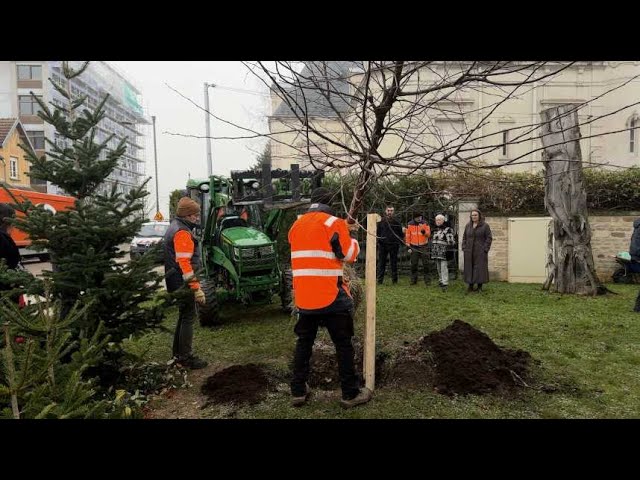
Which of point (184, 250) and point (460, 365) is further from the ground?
point (184, 250)

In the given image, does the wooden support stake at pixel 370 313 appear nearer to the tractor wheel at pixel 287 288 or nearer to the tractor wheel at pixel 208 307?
the tractor wheel at pixel 287 288

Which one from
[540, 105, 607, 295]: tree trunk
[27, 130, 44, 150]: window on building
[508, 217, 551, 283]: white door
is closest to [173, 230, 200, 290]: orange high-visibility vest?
[540, 105, 607, 295]: tree trunk

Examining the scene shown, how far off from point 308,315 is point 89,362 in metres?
1.80

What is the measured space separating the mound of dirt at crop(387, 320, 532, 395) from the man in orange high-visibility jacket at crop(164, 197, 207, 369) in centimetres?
236

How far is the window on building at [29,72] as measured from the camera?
45750 mm

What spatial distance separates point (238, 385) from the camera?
15.0 ft

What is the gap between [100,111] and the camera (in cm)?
484

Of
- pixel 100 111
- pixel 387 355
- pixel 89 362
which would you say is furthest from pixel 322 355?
pixel 100 111

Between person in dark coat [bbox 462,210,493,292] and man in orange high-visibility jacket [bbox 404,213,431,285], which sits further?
man in orange high-visibility jacket [bbox 404,213,431,285]

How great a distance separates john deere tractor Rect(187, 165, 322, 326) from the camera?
707 centimetres

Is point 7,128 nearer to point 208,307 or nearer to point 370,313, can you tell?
point 208,307

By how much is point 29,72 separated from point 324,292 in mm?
54148

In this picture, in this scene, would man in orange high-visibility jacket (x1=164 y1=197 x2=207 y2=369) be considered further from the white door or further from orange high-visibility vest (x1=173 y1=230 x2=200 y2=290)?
the white door

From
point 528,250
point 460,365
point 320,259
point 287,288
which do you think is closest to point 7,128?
point 287,288
